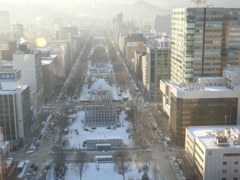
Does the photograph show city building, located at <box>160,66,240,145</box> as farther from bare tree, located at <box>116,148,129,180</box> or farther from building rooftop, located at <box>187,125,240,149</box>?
bare tree, located at <box>116,148,129,180</box>

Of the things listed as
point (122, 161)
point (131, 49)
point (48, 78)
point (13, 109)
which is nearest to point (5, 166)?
point (13, 109)

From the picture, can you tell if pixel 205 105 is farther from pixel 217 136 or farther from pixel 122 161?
pixel 122 161

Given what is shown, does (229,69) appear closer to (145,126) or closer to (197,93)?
(197,93)

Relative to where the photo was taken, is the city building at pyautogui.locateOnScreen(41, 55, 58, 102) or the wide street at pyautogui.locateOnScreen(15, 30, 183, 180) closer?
the wide street at pyautogui.locateOnScreen(15, 30, 183, 180)

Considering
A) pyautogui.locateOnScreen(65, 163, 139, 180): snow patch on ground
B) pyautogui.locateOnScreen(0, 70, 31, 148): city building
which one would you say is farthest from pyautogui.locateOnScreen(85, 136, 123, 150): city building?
pyautogui.locateOnScreen(0, 70, 31, 148): city building

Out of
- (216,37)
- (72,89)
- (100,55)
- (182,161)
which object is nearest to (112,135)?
(182,161)

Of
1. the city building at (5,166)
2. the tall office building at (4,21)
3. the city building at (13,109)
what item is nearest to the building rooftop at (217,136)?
the city building at (5,166)
